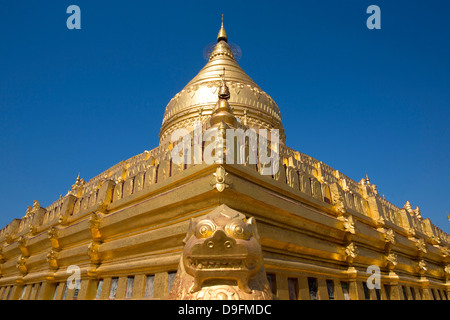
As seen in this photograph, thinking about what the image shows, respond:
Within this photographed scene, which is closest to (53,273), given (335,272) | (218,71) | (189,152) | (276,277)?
(189,152)

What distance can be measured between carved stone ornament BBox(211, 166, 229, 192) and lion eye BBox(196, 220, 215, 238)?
1.49 m

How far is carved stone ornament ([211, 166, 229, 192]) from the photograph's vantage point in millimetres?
4961

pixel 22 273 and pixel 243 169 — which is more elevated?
pixel 243 169

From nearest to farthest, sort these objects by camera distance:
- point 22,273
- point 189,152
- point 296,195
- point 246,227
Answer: point 246,227
point 189,152
point 296,195
point 22,273

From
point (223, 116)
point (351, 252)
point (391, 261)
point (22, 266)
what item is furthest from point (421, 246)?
point (22, 266)

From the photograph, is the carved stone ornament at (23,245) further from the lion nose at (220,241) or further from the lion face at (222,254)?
the lion nose at (220,241)

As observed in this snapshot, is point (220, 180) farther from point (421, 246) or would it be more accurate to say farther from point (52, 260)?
point (421, 246)

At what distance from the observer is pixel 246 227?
3.49 meters

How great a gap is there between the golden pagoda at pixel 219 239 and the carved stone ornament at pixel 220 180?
0.02 m

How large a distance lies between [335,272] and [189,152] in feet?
15.3

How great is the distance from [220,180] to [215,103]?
1046cm

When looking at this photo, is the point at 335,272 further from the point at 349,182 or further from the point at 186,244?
the point at 349,182

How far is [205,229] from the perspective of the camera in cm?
342

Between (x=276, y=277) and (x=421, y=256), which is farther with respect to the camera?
(x=421, y=256)
